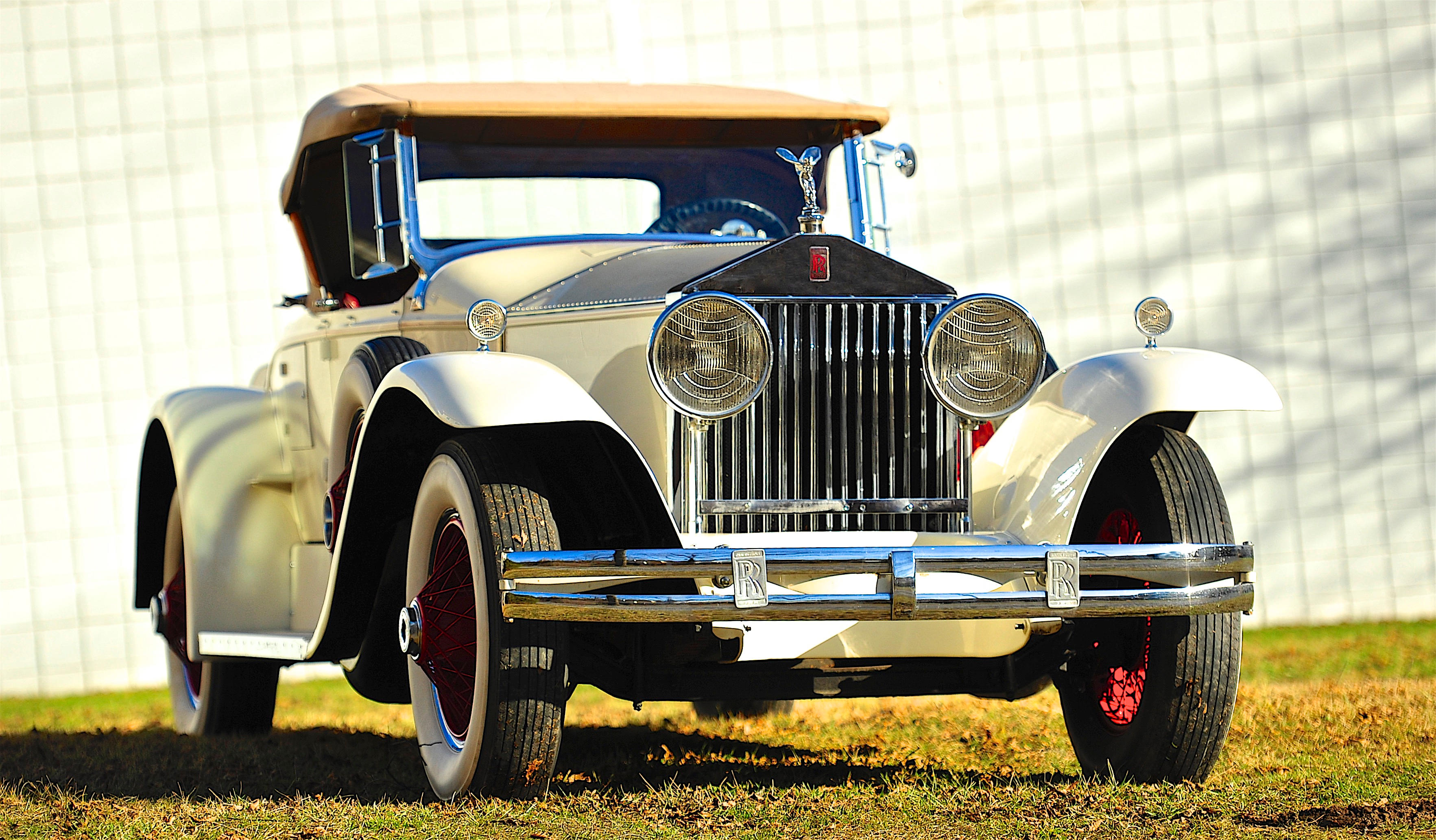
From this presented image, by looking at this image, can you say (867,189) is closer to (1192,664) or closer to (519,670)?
(1192,664)

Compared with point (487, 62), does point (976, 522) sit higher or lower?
lower

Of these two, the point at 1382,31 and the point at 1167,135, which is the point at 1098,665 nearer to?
the point at 1167,135

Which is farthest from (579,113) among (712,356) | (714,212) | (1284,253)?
(1284,253)

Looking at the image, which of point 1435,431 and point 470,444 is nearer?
point 470,444

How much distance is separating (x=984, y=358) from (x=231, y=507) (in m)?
2.69

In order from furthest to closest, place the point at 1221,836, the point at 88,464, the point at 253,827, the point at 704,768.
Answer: the point at 88,464, the point at 704,768, the point at 253,827, the point at 1221,836

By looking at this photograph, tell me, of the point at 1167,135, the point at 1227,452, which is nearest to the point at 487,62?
the point at 1167,135

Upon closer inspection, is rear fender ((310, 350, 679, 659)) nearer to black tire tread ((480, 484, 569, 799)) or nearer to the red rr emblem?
black tire tread ((480, 484, 569, 799))

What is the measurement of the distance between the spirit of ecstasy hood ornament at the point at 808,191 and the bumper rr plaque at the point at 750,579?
104cm

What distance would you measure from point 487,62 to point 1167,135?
3.52 meters

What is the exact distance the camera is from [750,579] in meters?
3.12

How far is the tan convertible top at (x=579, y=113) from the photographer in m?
4.71

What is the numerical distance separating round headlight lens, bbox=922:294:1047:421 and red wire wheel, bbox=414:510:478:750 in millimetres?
1188

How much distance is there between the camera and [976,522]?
3914mm
